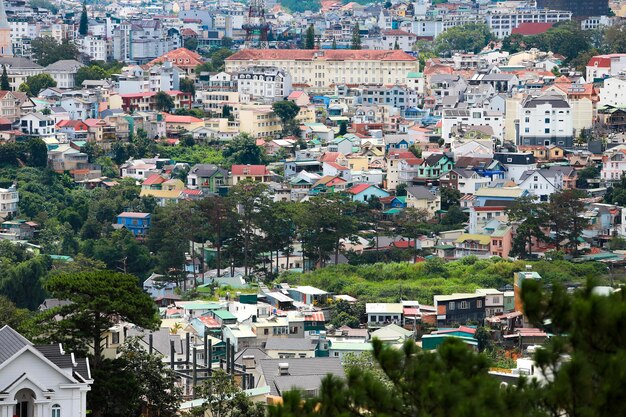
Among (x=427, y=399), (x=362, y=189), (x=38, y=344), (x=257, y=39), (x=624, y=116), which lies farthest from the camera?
(x=257, y=39)

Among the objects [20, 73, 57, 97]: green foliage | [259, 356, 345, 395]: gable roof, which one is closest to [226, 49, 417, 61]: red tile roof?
[20, 73, 57, 97]: green foliage

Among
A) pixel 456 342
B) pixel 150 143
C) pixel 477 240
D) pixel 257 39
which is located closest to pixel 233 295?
pixel 477 240

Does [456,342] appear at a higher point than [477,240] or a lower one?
higher

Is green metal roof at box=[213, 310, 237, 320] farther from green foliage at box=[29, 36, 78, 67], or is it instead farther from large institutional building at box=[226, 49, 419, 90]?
green foliage at box=[29, 36, 78, 67]

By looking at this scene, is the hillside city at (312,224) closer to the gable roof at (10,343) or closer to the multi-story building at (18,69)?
the gable roof at (10,343)

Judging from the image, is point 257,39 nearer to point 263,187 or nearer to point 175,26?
point 175,26
